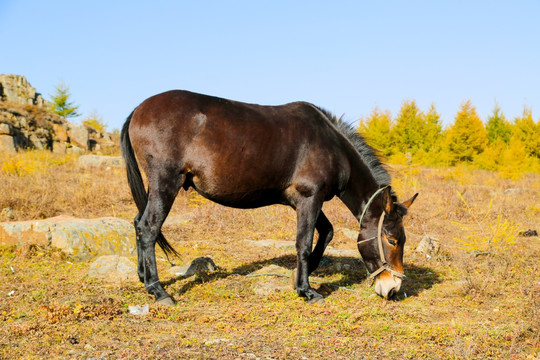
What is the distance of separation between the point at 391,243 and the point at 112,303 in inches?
124

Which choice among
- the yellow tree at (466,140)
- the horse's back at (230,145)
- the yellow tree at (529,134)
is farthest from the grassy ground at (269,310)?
the yellow tree at (529,134)

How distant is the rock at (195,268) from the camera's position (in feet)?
18.7

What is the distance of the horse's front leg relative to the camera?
484 centimetres

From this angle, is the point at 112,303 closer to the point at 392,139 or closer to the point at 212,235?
the point at 212,235

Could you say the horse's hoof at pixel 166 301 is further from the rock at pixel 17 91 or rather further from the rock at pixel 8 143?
the rock at pixel 17 91

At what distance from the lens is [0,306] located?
167 inches

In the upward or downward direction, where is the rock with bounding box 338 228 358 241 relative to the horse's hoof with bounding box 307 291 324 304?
downward

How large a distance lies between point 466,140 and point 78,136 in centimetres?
2624

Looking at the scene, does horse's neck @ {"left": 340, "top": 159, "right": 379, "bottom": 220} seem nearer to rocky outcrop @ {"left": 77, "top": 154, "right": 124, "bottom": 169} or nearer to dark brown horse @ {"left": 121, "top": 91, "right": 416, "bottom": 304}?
dark brown horse @ {"left": 121, "top": 91, "right": 416, "bottom": 304}

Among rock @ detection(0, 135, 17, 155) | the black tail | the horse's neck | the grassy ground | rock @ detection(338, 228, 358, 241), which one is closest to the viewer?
the grassy ground

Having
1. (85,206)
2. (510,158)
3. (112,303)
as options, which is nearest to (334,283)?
(112,303)

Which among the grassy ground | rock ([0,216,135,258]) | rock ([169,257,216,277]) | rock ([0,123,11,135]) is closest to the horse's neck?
the grassy ground

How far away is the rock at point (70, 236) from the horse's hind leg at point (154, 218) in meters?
2.07

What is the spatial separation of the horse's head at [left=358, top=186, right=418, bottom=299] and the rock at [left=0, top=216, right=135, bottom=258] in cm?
381
